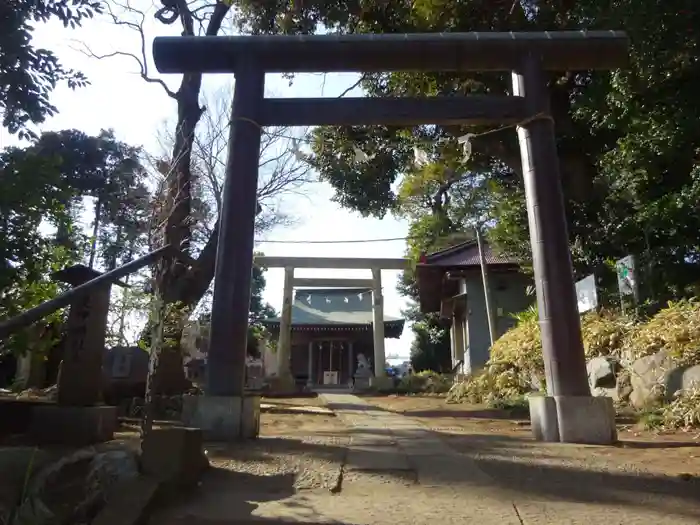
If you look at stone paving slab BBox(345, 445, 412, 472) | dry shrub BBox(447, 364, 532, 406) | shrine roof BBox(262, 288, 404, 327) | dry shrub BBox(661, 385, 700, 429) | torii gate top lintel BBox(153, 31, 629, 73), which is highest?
shrine roof BBox(262, 288, 404, 327)

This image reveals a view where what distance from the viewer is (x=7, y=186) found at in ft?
11.1

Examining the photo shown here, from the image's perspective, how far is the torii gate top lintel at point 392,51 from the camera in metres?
5.67

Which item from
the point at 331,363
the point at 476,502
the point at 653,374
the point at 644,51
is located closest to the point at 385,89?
the point at 644,51

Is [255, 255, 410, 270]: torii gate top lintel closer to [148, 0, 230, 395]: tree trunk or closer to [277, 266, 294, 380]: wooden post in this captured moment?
[277, 266, 294, 380]: wooden post

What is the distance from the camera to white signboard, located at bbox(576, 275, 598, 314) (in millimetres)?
9750

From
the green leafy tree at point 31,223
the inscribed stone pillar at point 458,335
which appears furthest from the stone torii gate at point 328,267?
the green leafy tree at point 31,223

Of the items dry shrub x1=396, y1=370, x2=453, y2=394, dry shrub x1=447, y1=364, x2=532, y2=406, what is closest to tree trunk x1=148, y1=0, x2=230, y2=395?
dry shrub x1=447, y1=364, x2=532, y2=406

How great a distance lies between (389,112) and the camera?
5.82m

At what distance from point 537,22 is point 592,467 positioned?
910 centimetres

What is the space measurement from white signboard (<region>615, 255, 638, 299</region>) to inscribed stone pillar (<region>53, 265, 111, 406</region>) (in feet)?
25.8

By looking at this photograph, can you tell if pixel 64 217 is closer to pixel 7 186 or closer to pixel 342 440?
pixel 7 186

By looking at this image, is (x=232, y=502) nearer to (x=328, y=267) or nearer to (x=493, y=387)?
(x=493, y=387)

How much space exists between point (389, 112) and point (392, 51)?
675 millimetres

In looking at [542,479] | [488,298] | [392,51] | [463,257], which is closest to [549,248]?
[542,479]
